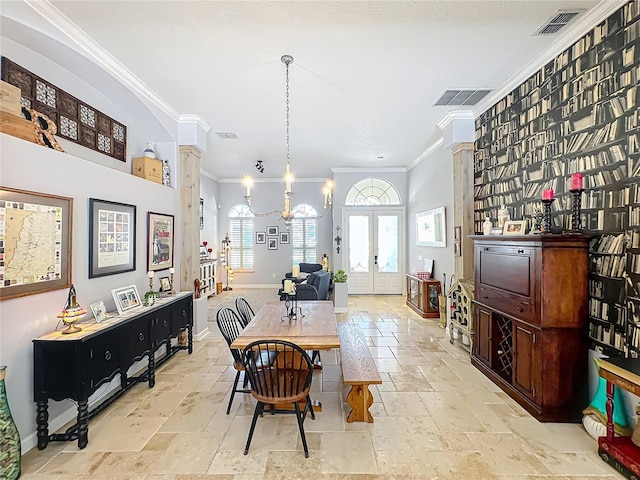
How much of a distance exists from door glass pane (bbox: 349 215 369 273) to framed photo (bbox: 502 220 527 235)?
511 centimetres

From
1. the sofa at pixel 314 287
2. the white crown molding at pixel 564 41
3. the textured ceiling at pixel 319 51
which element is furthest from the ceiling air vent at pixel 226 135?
the white crown molding at pixel 564 41

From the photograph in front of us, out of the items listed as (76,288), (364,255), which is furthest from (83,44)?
(364,255)

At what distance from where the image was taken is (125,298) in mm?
3301

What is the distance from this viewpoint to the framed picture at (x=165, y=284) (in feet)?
13.7

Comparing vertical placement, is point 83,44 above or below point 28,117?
above

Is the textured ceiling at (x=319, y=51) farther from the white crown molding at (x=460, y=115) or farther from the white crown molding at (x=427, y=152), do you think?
the white crown molding at (x=427, y=152)

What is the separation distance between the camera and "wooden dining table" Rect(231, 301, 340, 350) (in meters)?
2.65

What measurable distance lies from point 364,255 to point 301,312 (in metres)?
5.21

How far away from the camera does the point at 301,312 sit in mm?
3625

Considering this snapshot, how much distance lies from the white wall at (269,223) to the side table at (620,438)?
26.2 ft

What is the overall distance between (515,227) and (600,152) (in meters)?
1.04

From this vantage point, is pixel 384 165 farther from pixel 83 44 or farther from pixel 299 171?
pixel 83 44

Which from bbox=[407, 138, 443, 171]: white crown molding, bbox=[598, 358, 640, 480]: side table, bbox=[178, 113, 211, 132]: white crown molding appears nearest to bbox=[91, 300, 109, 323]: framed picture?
bbox=[178, 113, 211, 132]: white crown molding

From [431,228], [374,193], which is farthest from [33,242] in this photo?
[374,193]
